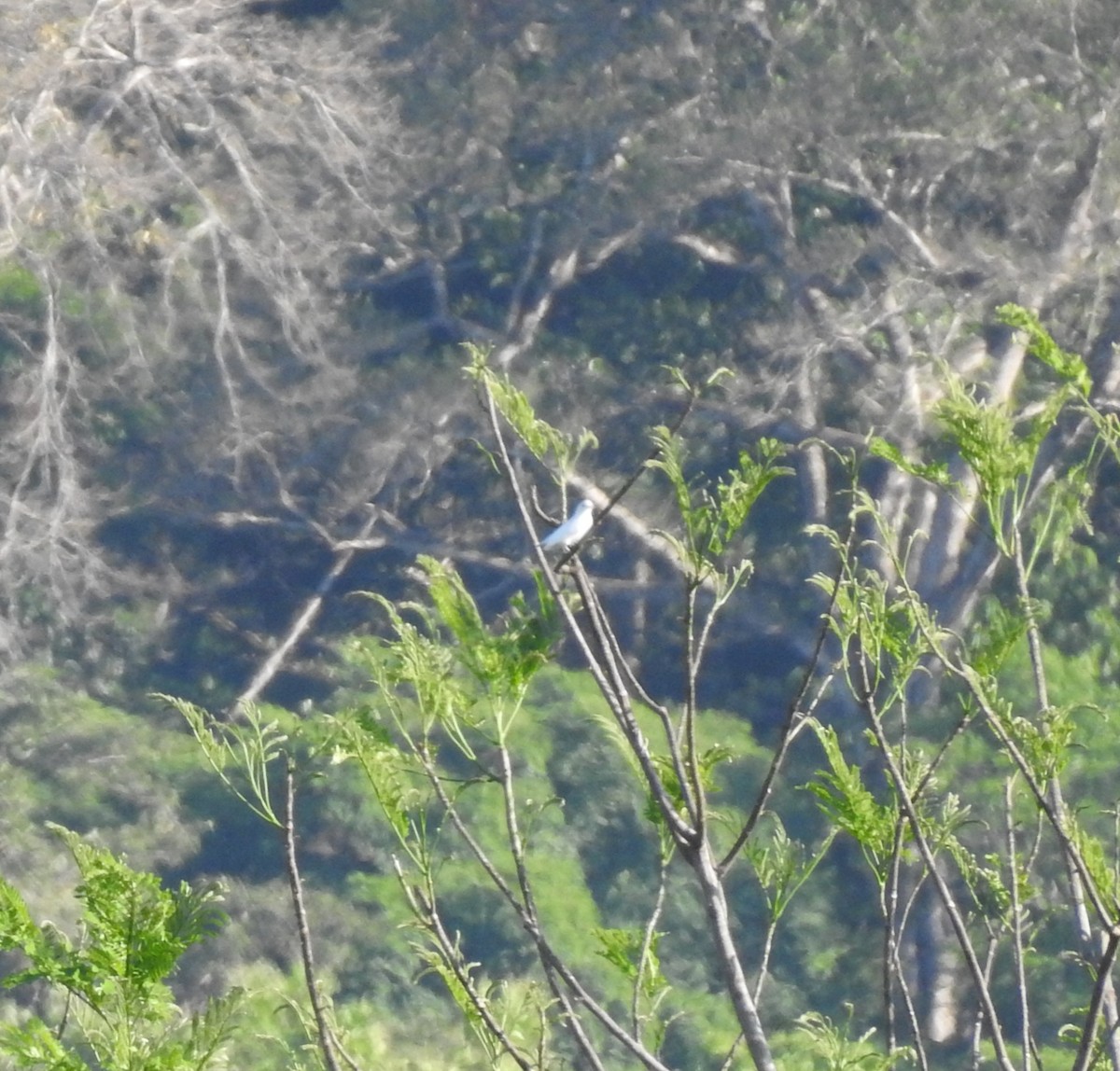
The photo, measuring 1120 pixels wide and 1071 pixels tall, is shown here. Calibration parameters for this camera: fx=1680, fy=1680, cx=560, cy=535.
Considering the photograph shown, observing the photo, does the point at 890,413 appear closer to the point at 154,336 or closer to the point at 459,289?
the point at 459,289

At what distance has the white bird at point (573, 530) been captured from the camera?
2105mm

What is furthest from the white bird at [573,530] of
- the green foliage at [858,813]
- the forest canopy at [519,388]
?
the forest canopy at [519,388]

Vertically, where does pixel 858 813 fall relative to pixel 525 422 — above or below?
below

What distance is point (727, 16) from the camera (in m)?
7.91

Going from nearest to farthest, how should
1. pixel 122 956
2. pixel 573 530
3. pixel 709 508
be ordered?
pixel 709 508 < pixel 122 956 < pixel 573 530

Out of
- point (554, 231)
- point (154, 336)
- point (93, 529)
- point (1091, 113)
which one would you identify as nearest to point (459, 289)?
point (554, 231)

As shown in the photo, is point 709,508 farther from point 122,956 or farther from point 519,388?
point 519,388

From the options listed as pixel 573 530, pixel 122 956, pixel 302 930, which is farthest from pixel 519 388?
pixel 302 930

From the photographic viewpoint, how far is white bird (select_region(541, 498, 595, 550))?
2.11 meters

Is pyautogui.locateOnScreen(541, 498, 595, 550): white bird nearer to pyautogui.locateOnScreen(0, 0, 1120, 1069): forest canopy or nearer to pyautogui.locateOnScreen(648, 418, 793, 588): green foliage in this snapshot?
pyautogui.locateOnScreen(648, 418, 793, 588): green foliage

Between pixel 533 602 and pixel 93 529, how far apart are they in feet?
6.60

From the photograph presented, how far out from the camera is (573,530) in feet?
7.19

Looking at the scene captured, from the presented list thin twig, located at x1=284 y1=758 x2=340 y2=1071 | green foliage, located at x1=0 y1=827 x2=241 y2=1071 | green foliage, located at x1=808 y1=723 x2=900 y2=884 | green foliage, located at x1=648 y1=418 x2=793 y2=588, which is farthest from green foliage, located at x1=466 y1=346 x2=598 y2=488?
green foliage, located at x1=0 y1=827 x2=241 y2=1071

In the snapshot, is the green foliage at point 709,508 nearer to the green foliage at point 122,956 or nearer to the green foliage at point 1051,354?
the green foliage at point 1051,354
